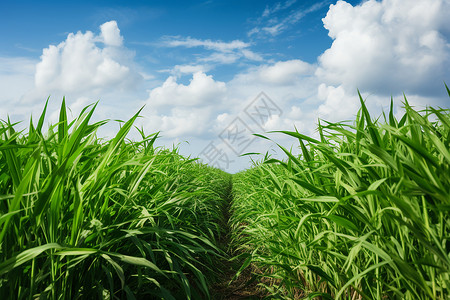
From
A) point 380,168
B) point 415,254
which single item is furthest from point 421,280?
point 380,168

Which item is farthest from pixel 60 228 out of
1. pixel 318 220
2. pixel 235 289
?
pixel 235 289

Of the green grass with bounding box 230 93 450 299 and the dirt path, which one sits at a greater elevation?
the green grass with bounding box 230 93 450 299

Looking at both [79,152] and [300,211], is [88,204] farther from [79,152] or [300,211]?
[300,211]

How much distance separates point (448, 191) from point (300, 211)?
0.78 meters

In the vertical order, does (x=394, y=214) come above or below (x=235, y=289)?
above

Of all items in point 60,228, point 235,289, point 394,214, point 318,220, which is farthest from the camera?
point 235,289

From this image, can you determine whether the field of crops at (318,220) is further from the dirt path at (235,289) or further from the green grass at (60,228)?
the dirt path at (235,289)

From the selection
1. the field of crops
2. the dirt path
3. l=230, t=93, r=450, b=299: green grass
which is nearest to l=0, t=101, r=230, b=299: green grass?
the field of crops

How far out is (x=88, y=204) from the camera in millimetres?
1207

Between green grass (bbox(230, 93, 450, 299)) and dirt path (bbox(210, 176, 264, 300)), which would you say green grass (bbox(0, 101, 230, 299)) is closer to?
green grass (bbox(230, 93, 450, 299))

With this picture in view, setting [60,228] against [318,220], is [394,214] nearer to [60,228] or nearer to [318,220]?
[318,220]

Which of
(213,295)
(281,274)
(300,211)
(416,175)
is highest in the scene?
(416,175)

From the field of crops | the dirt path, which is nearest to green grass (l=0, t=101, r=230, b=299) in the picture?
the field of crops

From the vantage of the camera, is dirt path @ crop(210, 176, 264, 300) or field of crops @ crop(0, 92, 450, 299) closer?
field of crops @ crop(0, 92, 450, 299)
